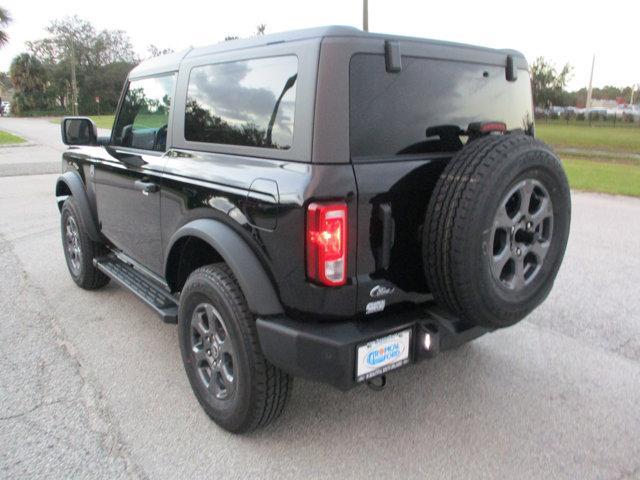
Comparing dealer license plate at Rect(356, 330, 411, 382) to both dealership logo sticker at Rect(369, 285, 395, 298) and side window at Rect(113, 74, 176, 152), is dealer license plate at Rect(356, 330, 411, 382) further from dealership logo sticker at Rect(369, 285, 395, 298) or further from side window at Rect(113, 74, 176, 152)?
side window at Rect(113, 74, 176, 152)

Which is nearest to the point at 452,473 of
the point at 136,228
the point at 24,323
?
the point at 136,228

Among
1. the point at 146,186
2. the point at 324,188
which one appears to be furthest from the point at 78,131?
the point at 324,188

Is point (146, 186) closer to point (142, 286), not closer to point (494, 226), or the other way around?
point (142, 286)

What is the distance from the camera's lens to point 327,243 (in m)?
2.21

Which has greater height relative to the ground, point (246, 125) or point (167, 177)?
point (246, 125)

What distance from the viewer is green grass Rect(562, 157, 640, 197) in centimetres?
998

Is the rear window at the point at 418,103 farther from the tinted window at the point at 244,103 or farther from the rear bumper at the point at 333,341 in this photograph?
the rear bumper at the point at 333,341

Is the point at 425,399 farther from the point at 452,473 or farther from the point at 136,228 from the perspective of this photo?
the point at 136,228

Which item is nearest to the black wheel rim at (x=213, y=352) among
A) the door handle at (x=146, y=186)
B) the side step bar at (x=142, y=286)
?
the side step bar at (x=142, y=286)

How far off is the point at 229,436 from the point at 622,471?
184cm

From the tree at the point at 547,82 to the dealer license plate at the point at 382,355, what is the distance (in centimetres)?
6753

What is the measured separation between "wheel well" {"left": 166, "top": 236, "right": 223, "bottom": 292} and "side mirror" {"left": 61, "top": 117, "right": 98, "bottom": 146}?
5.58 ft

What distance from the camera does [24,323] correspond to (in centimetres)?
412

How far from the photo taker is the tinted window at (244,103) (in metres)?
2.44
